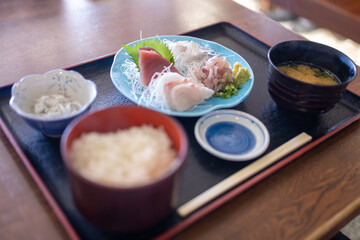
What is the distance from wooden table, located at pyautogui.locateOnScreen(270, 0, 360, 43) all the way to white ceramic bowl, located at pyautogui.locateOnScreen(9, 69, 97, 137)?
222 centimetres

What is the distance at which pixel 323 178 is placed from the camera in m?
1.07

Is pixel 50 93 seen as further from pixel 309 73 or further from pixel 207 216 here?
pixel 309 73

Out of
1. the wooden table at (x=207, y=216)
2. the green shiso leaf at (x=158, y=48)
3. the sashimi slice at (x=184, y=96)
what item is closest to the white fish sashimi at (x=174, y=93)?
the sashimi slice at (x=184, y=96)

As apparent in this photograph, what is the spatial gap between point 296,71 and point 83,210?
1013 mm

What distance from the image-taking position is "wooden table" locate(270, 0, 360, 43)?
8.23 ft

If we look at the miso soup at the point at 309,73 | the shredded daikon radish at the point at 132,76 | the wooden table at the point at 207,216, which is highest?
the miso soup at the point at 309,73

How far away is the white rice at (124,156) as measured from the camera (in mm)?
776

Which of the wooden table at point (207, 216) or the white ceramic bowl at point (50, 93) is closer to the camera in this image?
the wooden table at point (207, 216)

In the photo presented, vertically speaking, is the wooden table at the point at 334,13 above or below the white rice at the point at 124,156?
below

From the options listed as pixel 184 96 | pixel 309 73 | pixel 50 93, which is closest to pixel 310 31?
pixel 309 73

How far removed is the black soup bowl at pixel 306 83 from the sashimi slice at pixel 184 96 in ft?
0.98

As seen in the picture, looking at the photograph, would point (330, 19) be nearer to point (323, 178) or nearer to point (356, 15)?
point (356, 15)

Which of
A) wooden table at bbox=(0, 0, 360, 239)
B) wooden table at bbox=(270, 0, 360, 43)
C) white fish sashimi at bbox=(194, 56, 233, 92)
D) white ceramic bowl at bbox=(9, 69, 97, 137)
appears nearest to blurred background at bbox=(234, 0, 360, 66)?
wooden table at bbox=(270, 0, 360, 43)

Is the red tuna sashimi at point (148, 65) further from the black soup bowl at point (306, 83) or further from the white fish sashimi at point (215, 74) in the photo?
the black soup bowl at point (306, 83)
